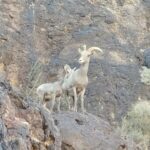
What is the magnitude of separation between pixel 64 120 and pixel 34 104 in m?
3.63

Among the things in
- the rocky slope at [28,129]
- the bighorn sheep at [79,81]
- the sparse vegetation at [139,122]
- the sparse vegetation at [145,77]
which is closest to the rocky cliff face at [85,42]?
the sparse vegetation at [145,77]

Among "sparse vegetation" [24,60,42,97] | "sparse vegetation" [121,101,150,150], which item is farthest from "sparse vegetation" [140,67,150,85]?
"sparse vegetation" [24,60,42,97]

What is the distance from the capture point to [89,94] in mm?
18891

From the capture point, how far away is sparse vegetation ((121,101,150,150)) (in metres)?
16.0

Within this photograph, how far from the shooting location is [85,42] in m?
20.8

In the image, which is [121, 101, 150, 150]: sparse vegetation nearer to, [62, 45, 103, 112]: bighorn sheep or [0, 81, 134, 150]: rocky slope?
[62, 45, 103, 112]: bighorn sheep

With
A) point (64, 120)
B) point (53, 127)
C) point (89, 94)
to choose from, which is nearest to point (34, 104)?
point (53, 127)

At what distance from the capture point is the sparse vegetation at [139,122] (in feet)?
52.6

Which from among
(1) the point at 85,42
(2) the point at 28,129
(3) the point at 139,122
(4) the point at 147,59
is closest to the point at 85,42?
(1) the point at 85,42

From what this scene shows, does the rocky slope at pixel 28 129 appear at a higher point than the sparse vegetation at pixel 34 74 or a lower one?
Answer: higher

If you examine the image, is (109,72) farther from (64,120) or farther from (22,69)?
(64,120)

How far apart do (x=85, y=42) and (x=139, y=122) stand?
13.4 ft

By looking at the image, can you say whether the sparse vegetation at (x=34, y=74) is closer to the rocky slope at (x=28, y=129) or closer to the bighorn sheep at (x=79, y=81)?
the bighorn sheep at (x=79, y=81)

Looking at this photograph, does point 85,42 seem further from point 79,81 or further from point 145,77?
point 79,81
